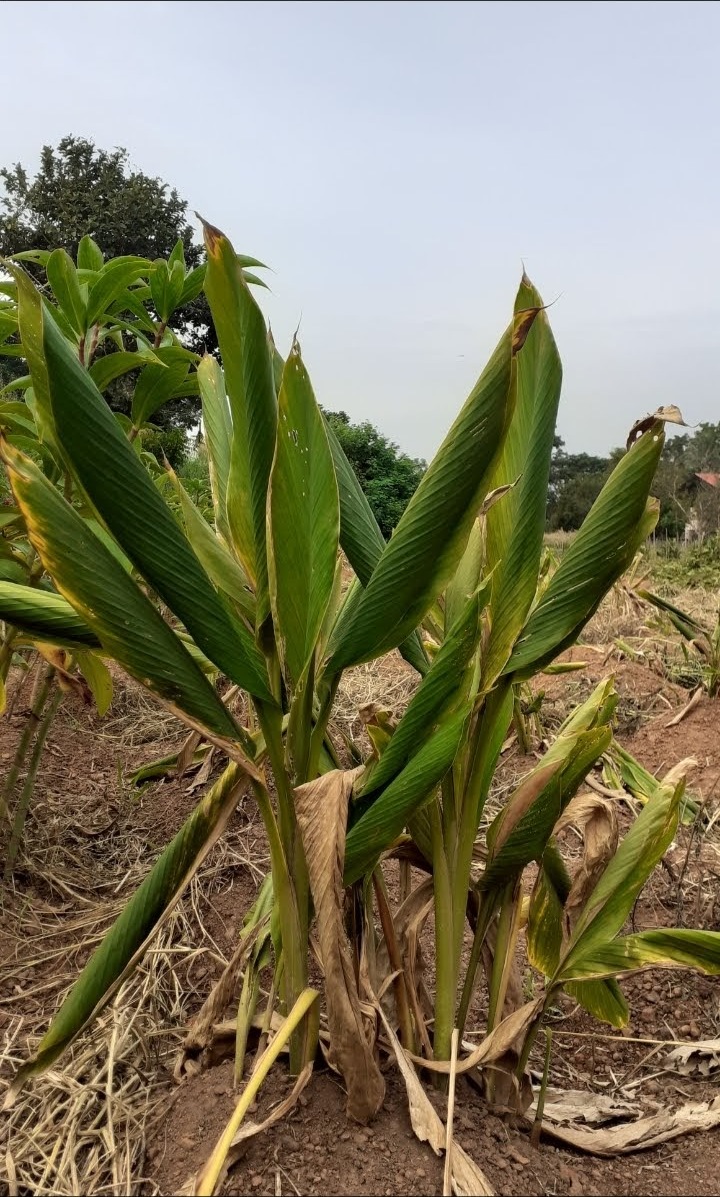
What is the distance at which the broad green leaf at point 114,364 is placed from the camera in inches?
49.8

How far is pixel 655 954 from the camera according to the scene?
2.72 ft

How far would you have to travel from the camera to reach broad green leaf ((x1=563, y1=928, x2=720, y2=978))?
0.81 metres

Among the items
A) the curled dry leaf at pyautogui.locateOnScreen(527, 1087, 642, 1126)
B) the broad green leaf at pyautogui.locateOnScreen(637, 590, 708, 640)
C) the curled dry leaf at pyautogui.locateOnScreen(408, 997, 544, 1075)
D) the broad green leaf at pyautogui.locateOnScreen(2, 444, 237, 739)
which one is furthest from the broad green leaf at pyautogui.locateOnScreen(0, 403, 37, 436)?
the broad green leaf at pyautogui.locateOnScreen(637, 590, 708, 640)

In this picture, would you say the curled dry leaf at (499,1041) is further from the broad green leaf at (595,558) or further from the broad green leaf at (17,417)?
the broad green leaf at (17,417)

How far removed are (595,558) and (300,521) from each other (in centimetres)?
32

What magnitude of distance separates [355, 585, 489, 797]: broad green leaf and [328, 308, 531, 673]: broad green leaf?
5cm

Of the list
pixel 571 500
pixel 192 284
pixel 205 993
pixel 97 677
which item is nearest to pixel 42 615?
pixel 97 677

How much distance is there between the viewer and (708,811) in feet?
7.60

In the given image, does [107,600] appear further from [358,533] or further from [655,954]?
[655,954]

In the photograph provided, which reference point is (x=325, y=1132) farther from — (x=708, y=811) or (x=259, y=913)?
(x=708, y=811)

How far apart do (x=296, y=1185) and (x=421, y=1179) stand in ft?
0.38

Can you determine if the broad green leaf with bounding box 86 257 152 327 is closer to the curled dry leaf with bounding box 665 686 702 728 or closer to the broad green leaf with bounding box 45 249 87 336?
the broad green leaf with bounding box 45 249 87 336

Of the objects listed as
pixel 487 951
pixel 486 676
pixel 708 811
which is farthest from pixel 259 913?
pixel 708 811

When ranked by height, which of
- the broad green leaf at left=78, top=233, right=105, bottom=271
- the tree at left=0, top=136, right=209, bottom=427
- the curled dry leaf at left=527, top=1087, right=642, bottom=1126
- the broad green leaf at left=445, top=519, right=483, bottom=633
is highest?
the tree at left=0, top=136, right=209, bottom=427
